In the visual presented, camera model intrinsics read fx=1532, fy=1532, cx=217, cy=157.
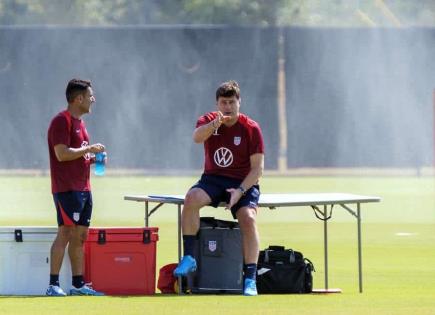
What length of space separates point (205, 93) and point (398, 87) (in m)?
4.69

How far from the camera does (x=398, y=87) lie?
122 feet

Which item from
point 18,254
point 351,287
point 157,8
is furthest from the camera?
point 157,8

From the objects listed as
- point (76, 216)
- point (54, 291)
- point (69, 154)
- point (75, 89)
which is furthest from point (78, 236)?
point (75, 89)

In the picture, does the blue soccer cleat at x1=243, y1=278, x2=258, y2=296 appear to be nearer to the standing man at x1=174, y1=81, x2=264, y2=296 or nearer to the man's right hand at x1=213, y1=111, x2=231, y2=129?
the standing man at x1=174, y1=81, x2=264, y2=296

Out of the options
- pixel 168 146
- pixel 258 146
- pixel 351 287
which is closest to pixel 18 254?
pixel 258 146

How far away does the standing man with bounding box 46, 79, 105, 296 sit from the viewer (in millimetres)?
10539

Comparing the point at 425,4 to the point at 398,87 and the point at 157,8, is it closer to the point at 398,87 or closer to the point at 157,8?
the point at 398,87

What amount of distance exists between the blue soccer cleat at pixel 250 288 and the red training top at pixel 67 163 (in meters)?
1.29

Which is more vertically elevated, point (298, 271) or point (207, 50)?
point (207, 50)

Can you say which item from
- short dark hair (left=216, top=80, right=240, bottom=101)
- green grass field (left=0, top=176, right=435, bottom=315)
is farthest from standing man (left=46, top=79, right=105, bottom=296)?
short dark hair (left=216, top=80, right=240, bottom=101)

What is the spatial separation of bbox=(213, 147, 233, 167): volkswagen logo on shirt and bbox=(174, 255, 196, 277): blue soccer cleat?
2.54 feet

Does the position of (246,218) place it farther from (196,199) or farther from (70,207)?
(70,207)

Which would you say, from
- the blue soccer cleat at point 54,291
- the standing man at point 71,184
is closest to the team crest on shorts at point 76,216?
the standing man at point 71,184

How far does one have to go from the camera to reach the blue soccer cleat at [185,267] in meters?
10.4
